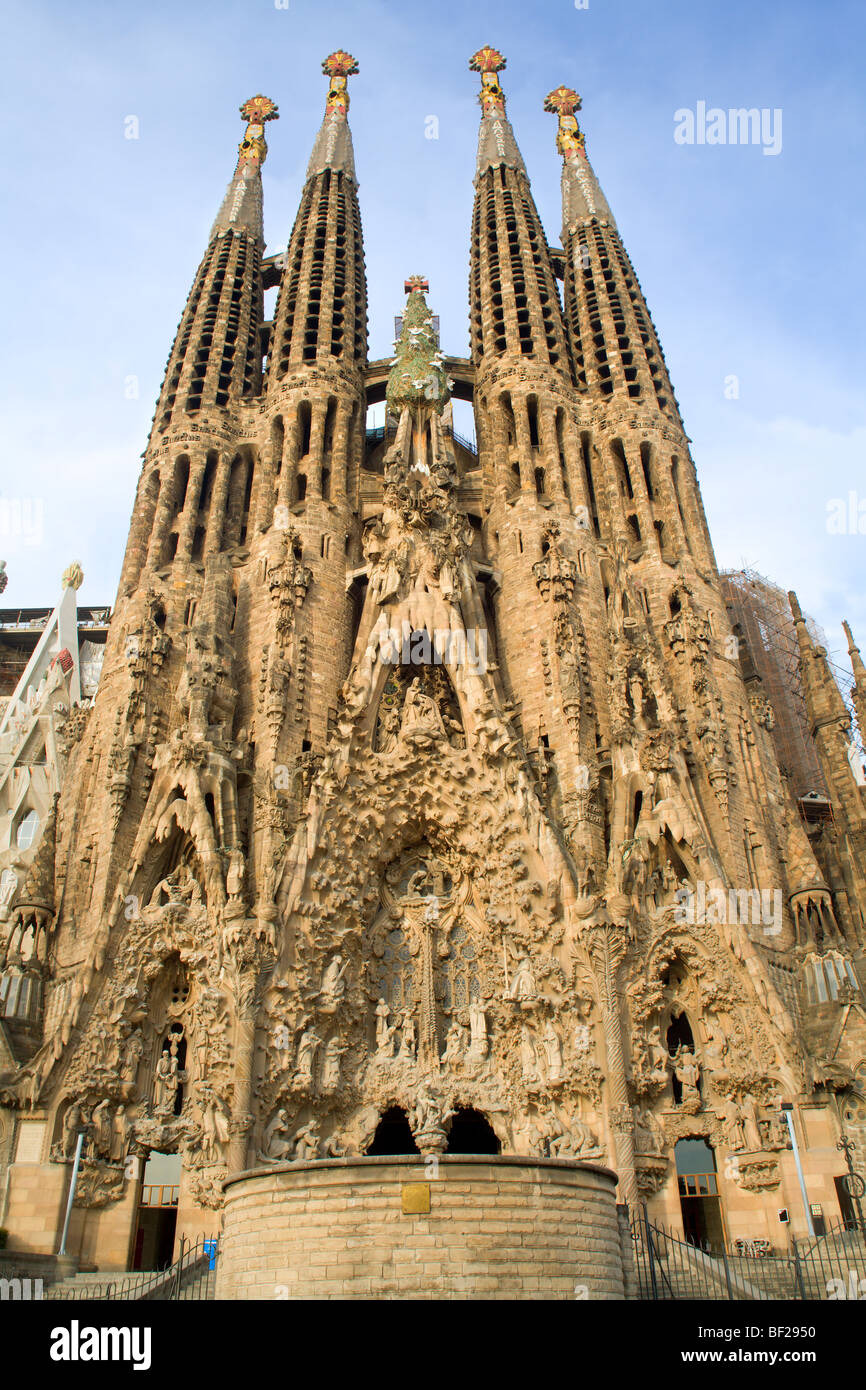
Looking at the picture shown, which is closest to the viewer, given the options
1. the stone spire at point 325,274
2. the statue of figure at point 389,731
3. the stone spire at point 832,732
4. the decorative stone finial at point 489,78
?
the statue of figure at point 389,731

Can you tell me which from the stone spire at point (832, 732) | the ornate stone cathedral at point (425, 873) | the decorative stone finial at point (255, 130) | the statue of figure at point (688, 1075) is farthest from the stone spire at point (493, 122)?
the statue of figure at point (688, 1075)

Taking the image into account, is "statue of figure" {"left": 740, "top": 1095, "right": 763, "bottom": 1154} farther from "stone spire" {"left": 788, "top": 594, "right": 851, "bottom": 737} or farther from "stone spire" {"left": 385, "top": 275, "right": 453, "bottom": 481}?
"stone spire" {"left": 385, "top": 275, "right": 453, "bottom": 481}

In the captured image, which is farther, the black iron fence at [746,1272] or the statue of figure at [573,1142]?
the statue of figure at [573,1142]

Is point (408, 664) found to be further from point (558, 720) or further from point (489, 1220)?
point (489, 1220)

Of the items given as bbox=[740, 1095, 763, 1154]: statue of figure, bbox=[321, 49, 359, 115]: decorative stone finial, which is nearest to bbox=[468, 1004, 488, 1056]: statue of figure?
bbox=[740, 1095, 763, 1154]: statue of figure

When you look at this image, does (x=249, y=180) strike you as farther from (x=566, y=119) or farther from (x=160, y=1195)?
(x=160, y=1195)

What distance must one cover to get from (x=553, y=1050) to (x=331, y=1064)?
4263mm

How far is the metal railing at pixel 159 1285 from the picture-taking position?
14.1 m

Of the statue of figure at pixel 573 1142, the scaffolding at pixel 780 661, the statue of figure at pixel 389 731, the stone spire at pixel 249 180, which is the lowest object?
the statue of figure at pixel 573 1142

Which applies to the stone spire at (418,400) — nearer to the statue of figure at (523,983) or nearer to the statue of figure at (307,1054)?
the statue of figure at (523,983)

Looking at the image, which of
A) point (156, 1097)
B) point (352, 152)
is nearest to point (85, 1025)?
point (156, 1097)

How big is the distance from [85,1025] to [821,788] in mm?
24599

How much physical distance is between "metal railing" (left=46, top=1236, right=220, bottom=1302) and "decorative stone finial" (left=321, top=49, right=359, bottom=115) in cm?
3978

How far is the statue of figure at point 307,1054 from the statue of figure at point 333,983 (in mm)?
537
